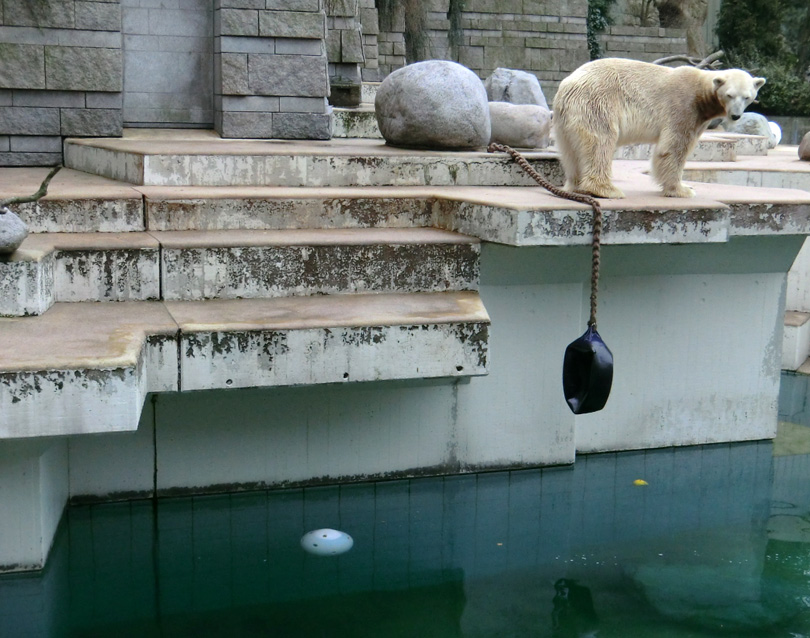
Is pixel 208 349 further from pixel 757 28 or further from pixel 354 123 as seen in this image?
pixel 757 28

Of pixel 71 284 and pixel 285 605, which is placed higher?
pixel 71 284

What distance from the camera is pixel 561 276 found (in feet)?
15.5

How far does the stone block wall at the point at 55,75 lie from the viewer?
627 cm

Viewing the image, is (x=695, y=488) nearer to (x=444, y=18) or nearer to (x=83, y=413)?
(x=83, y=413)

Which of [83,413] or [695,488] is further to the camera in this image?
[695,488]

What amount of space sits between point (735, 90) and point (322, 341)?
2231mm

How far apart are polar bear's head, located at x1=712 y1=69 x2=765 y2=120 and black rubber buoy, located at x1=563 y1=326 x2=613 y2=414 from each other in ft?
4.01

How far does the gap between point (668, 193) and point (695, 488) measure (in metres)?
1.43

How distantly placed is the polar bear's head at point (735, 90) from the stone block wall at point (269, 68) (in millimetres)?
3212

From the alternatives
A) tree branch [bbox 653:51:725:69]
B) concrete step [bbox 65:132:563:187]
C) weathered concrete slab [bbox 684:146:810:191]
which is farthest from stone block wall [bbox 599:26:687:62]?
concrete step [bbox 65:132:563:187]

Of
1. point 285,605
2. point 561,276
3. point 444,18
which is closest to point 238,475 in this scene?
point 285,605

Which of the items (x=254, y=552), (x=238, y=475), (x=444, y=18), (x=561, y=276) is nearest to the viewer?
(x=254, y=552)

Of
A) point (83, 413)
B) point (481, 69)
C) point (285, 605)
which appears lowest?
point (285, 605)

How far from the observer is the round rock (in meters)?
3.57
